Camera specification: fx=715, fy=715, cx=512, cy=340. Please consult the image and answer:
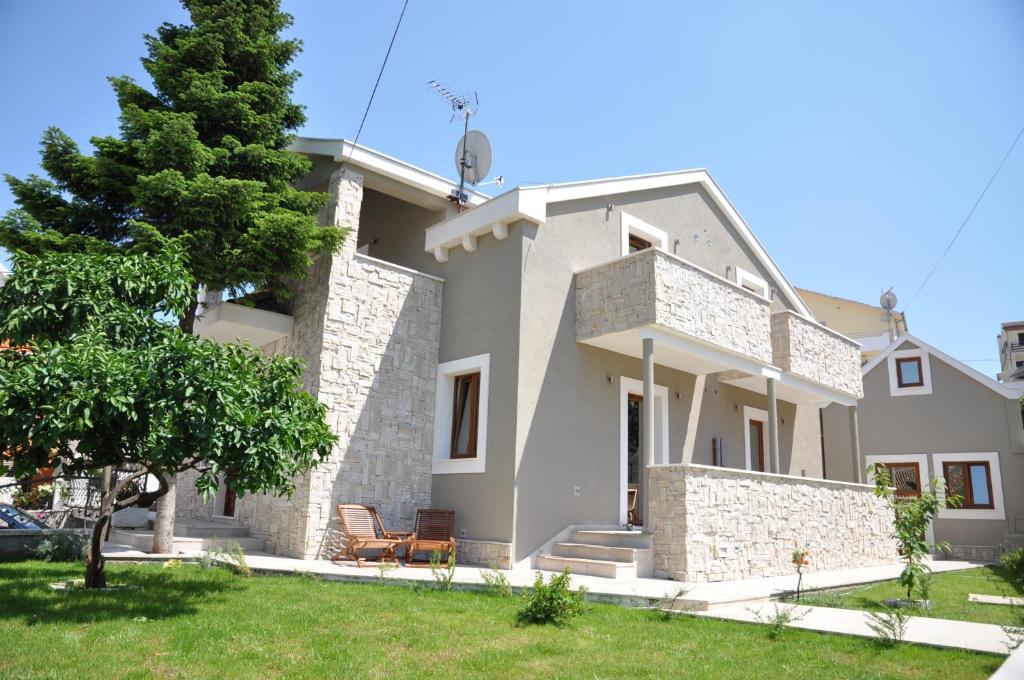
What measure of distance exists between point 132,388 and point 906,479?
20911mm

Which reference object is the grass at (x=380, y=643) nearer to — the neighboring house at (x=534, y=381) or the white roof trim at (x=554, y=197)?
the neighboring house at (x=534, y=381)

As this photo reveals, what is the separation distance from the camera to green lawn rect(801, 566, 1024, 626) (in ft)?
25.8

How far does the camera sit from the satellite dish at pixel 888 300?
1151 inches

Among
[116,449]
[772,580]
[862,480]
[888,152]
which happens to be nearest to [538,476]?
[772,580]

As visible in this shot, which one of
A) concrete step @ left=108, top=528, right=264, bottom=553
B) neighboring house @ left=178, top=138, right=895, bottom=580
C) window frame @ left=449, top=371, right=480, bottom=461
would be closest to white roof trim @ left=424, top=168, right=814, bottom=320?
neighboring house @ left=178, top=138, right=895, bottom=580

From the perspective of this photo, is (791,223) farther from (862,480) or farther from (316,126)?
(316,126)

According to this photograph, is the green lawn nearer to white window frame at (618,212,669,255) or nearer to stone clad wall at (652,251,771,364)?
stone clad wall at (652,251,771,364)

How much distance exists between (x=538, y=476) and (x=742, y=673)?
6.60 meters

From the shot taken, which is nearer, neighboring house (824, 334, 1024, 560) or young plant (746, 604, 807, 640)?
young plant (746, 604, 807, 640)

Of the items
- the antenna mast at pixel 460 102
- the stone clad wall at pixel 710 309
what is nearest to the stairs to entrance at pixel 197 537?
the stone clad wall at pixel 710 309

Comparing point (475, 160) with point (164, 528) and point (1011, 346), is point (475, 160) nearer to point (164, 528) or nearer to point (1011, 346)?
point (164, 528)

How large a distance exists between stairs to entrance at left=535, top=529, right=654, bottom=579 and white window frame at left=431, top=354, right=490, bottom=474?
6.15ft

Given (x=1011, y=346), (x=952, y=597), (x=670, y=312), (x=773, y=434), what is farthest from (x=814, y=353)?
(x=1011, y=346)

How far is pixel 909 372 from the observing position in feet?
70.2
